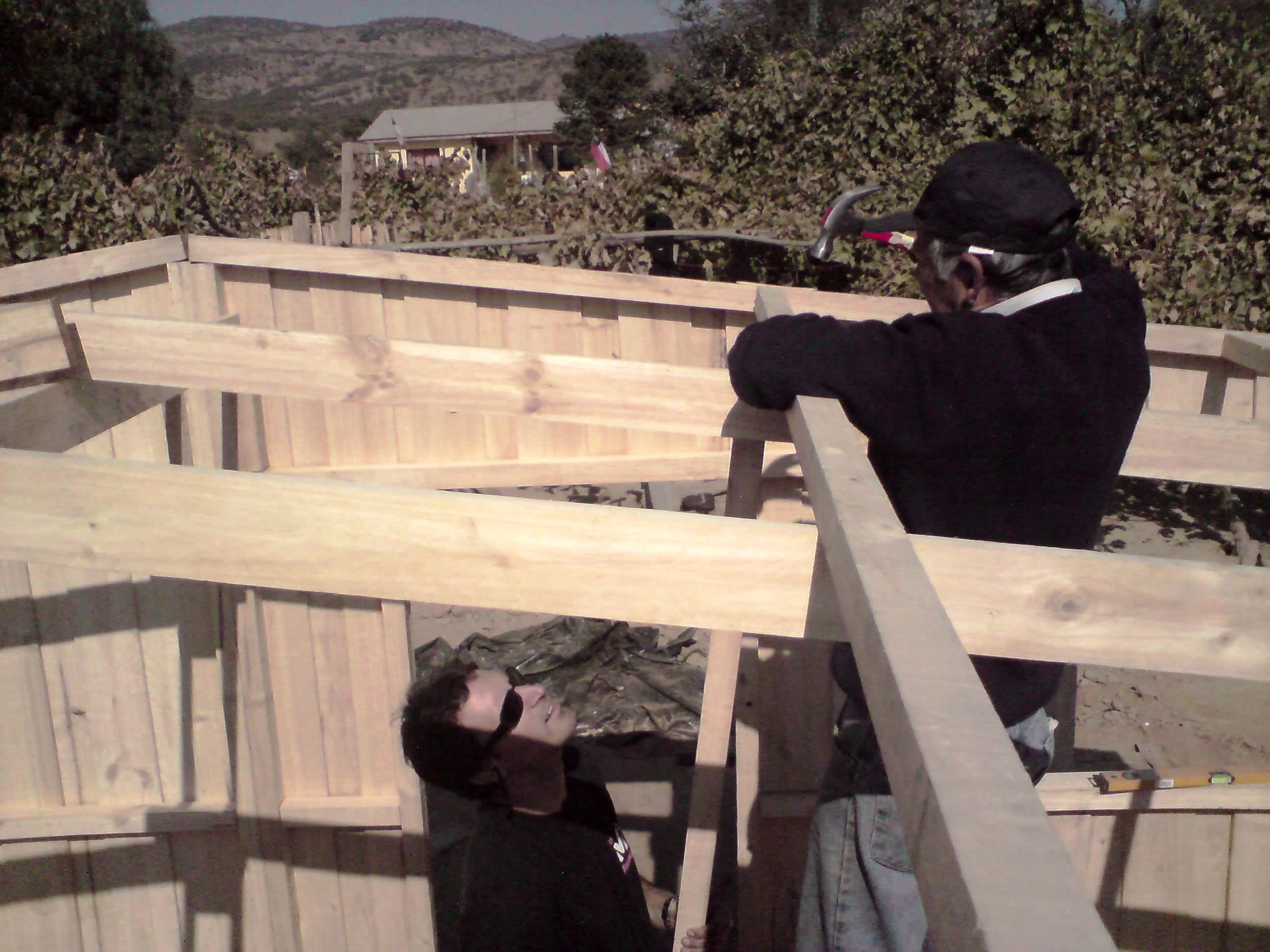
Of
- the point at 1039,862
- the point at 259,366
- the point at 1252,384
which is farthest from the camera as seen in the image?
the point at 1252,384

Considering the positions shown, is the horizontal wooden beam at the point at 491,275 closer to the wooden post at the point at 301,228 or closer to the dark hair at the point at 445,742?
the dark hair at the point at 445,742

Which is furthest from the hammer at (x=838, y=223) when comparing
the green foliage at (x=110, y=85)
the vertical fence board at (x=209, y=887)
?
the green foliage at (x=110, y=85)

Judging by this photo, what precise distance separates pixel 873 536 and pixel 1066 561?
0.25m

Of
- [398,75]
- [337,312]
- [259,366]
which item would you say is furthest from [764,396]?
[398,75]

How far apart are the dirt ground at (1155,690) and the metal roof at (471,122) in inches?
2209

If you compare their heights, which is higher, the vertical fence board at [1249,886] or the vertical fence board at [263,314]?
the vertical fence board at [263,314]

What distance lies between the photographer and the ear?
1750 millimetres

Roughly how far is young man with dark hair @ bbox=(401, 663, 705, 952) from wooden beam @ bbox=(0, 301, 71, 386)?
132 centimetres

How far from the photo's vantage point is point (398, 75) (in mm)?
113688

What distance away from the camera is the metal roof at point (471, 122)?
2409 inches

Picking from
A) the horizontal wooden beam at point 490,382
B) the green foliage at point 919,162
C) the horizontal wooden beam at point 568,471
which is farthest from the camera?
the green foliage at point 919,162

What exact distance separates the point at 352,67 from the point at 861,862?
140 m

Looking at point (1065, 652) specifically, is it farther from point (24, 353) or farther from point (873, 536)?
point (24, 353)

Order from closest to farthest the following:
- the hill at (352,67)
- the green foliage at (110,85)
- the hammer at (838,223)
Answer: the hammer at (838,223) → the green foliage at (110,85) → the hill at (352,67)
